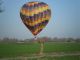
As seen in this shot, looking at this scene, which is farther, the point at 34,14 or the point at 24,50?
the point at 24,50

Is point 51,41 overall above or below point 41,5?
below

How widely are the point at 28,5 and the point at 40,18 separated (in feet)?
4.27

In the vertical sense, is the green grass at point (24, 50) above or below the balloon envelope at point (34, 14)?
below

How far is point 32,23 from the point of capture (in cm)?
2395

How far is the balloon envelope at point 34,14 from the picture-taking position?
78.2ft

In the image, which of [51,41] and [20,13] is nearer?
[20,13]

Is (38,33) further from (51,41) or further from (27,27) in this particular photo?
(51,41)

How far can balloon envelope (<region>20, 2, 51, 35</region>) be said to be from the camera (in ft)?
78.2

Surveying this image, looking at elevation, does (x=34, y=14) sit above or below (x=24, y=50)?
above

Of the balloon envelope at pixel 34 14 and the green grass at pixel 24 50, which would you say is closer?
the balloon envelope at pixel 34 14

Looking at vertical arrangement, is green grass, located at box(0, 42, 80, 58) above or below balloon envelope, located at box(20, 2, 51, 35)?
below

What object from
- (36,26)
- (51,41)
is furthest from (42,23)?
(51,41)

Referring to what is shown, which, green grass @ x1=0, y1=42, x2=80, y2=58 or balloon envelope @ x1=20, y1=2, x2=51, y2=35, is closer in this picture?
balloon envelope @ x1=20, y1=2, x2=51, y2=35

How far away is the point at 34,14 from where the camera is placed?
78.5ft
